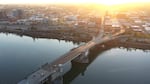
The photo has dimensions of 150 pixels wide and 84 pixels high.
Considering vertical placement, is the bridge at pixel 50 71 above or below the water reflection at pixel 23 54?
above

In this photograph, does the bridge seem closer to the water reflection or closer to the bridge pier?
the bridge pier

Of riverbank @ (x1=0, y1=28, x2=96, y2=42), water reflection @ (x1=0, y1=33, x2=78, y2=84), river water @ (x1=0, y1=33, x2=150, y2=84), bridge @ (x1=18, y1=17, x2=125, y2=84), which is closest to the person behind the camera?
bridge @ (x1=18, y1=17, x2=125, y2=84)

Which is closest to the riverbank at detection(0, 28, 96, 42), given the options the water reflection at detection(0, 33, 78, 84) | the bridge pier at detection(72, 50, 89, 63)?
the water reflection at detection(0, 33, 78, 84)

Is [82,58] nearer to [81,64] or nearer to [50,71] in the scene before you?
[81,64]

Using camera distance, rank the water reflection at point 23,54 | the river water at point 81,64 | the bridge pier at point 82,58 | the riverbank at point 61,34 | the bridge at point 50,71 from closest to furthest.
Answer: the bridge at point 50,71
the river water at point 81,64
the water reflection at point 23,54
the bridge pier at point 82,58
the riverbank at point 61,34

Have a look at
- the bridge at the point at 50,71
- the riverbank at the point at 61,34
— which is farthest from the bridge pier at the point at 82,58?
the riverbank at the point at 61,34

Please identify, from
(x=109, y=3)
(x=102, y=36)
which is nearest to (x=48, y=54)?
(x=102, y=36)

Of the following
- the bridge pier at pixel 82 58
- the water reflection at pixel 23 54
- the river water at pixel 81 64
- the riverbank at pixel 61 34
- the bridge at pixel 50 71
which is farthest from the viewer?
the riverbank at pixel 61 34

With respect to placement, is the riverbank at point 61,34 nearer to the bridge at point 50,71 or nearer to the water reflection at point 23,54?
the water reflection at point 23,54
